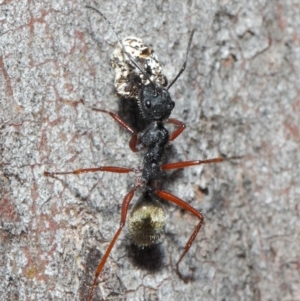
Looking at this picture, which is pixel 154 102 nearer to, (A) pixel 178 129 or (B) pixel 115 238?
(A) pixel 178 129

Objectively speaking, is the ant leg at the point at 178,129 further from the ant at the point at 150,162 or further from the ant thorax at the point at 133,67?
the ant thorax at the point at 133,67

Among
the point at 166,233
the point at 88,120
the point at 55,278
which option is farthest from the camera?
the point at 166,233

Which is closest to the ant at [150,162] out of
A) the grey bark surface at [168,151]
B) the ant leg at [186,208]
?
the ant leg at [186,208]

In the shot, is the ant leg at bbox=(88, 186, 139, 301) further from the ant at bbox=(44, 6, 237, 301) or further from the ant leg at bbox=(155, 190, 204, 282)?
the ant leg at bbox=(155, 190, 204, 282)

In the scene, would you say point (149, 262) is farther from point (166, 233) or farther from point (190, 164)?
point (190, 164)

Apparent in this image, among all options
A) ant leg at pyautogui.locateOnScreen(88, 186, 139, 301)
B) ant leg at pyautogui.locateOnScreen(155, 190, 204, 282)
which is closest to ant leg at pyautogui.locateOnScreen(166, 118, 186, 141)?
ant leg at pyautogui.locateOnScreen(155, 190, 204, 282)

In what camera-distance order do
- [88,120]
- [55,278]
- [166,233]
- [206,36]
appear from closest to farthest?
[55,278] → [88,120] → [166,233] → [206,36]

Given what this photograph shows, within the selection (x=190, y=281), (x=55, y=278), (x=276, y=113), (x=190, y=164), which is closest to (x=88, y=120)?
(x=190, y=164)
